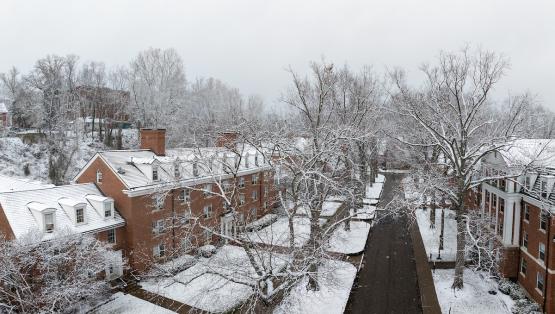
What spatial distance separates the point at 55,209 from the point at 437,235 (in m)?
29.0

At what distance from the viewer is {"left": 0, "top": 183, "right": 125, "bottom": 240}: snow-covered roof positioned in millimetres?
20000

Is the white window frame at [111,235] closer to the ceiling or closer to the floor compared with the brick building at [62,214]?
closer to the floor

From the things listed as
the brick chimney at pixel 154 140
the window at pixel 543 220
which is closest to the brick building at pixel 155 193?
the brick chimney at pixel 154 140

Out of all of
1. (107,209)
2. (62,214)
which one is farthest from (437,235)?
(62,214)

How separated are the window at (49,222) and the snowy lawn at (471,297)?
21.9 m

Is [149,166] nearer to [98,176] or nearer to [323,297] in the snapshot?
[98,176]

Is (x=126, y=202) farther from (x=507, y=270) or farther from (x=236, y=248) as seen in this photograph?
(x=507, y=270)

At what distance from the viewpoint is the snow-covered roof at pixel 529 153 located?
21038 mm

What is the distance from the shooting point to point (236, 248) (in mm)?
28438

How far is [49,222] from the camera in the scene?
20688 mm

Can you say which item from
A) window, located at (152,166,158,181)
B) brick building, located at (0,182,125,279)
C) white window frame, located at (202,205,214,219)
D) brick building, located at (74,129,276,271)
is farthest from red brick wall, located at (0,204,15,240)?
white window frame, located at (202,205,214,219)

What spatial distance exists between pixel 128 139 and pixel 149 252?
3876cm

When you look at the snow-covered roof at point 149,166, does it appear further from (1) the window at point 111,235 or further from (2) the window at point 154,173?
(1) the window at point 111,235

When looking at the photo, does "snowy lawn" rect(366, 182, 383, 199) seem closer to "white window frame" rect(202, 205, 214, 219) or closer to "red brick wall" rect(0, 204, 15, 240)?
"white window frame" rect(202, 205, 214, 219)
